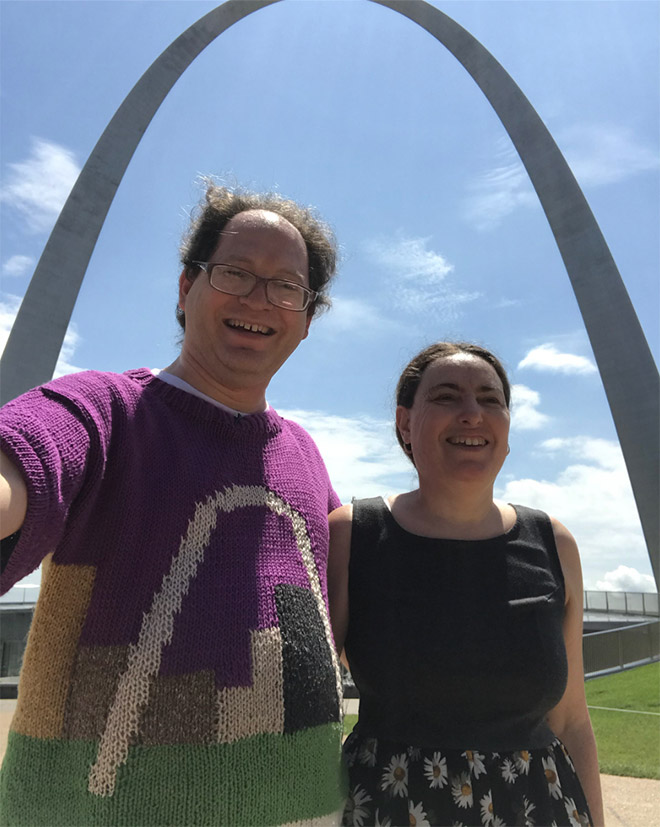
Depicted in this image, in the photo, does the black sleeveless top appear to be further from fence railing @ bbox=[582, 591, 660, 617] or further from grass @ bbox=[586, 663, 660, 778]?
fence railing @ bbox=[582, 591, 660, 617]

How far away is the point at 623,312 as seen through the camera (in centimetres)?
1536

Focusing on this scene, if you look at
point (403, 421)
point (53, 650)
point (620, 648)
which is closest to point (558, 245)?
point (620, 648)

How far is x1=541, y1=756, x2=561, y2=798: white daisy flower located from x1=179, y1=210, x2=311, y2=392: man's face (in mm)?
1408

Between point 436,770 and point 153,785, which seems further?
point 436,770

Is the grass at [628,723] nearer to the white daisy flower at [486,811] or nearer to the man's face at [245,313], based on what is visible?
the white daisy flower at [486,811]

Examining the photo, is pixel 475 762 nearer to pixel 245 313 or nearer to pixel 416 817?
pixel 416 817

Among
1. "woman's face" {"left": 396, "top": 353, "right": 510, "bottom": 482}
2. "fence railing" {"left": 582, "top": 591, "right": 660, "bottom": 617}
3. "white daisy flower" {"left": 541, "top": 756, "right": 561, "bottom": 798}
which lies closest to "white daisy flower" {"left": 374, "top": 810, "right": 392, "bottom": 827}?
"white daisy flower" {"left": 541, "top": 756, "right": 561, "bottom": 798}

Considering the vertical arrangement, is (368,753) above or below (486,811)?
above

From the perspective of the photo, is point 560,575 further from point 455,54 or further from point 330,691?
point 455,54

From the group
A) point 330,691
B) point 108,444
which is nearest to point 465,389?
point 330,691

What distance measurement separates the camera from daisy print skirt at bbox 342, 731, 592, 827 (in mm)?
1985

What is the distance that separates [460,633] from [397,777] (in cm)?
43

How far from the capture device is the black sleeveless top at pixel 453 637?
2082 mm

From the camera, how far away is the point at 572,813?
82.8 inches
